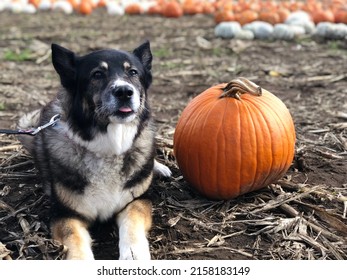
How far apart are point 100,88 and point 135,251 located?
1.25m

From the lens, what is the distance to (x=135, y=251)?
151 inches

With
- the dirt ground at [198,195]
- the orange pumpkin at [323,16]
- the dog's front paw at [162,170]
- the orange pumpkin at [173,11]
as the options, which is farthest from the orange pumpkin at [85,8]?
the dog's front paw at [162,170]

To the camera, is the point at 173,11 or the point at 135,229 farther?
the point at 173,11

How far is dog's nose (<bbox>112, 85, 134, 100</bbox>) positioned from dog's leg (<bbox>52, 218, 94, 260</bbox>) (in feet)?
3.29

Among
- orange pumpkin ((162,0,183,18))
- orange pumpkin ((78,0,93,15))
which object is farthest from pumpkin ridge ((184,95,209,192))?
orange pumpkin ((78,0,93,15))

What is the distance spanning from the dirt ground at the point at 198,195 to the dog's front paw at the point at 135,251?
108mm

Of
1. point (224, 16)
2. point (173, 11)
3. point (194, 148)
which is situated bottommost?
point (173, 11)

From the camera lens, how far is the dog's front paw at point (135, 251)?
381cm

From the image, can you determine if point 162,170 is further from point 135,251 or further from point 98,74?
point 135,251

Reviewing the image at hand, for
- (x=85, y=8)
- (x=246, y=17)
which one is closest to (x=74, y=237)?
(x=246, y=17)

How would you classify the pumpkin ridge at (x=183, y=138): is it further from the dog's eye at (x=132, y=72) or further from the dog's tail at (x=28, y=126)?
the dog's tail at (x=28, y=126)
